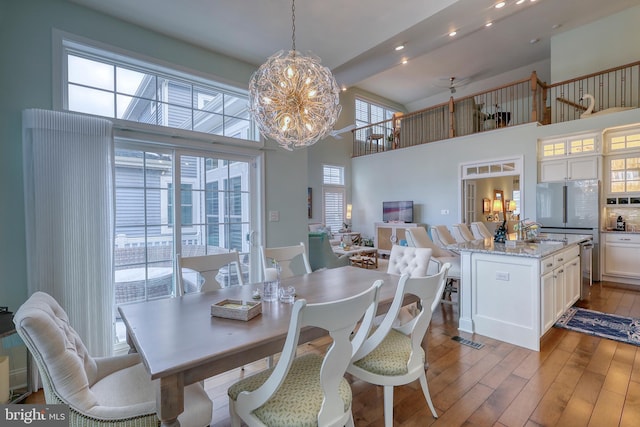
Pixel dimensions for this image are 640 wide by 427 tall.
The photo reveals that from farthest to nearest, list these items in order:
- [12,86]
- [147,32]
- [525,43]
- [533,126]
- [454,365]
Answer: [525,43], [533,126], [147,32], [454,365], [12,86]

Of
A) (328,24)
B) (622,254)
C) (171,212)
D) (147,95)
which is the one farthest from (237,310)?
(622,254)

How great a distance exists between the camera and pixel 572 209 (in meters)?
5.43

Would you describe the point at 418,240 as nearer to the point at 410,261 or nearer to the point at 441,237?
the point at 441,237

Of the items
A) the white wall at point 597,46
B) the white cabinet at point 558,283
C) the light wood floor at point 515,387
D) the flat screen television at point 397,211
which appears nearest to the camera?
the light wood floor at point 515,387

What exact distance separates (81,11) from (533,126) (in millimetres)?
A: 7239

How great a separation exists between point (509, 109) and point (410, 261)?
8.55 m

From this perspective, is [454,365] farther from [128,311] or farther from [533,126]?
[533,126]

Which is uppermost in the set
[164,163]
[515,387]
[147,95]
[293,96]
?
[147,95]

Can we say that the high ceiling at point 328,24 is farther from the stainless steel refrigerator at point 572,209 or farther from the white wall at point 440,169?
the stainless steel refrigerator at point 572,209

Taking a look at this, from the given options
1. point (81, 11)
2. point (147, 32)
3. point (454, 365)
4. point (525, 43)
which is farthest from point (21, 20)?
point (525, 43)

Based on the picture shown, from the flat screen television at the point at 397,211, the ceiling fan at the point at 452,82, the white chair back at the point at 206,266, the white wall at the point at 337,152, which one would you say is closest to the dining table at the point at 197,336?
the white chair back at the point at 206,266

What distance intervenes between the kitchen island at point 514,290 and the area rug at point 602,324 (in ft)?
0.64

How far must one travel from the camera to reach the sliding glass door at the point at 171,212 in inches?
111

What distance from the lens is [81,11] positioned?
8.46 feet
